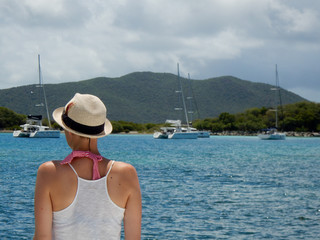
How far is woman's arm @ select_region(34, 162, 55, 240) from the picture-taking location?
2.29 metres

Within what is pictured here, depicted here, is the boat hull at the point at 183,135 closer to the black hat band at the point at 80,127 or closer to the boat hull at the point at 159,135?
the boat hull at the point at 159,135

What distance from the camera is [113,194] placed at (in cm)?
243

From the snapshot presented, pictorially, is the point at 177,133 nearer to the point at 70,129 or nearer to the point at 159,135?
the point at 159,135

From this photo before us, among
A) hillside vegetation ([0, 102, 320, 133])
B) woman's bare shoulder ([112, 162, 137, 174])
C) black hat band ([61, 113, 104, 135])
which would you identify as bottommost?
woman's bare shoulder ([112, 162, 137, 174])

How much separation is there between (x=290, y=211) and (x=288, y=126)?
444ft

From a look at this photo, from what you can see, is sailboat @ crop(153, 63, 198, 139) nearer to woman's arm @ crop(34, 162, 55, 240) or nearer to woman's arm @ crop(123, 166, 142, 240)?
woman's arm @ crop(123, 166, 142, 240)

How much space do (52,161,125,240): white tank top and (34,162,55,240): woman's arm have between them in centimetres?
7

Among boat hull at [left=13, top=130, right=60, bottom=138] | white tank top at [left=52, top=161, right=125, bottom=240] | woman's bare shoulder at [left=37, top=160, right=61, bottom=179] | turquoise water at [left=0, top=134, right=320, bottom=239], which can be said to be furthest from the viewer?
boat hull at [left=13, top=130, right=60, bottom=138]

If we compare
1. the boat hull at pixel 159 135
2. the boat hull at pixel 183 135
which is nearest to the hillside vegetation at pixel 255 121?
the boat hull at pixel 183 135

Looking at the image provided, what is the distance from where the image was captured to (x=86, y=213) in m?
2.43

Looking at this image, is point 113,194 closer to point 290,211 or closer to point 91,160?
point 91,160

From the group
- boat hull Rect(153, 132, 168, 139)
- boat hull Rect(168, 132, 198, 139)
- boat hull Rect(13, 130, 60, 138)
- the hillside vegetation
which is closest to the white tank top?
boat hull Rect(168, 132, 198, 139)

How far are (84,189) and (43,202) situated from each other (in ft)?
0.68

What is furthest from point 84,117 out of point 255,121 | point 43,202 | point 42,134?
point 255,121
